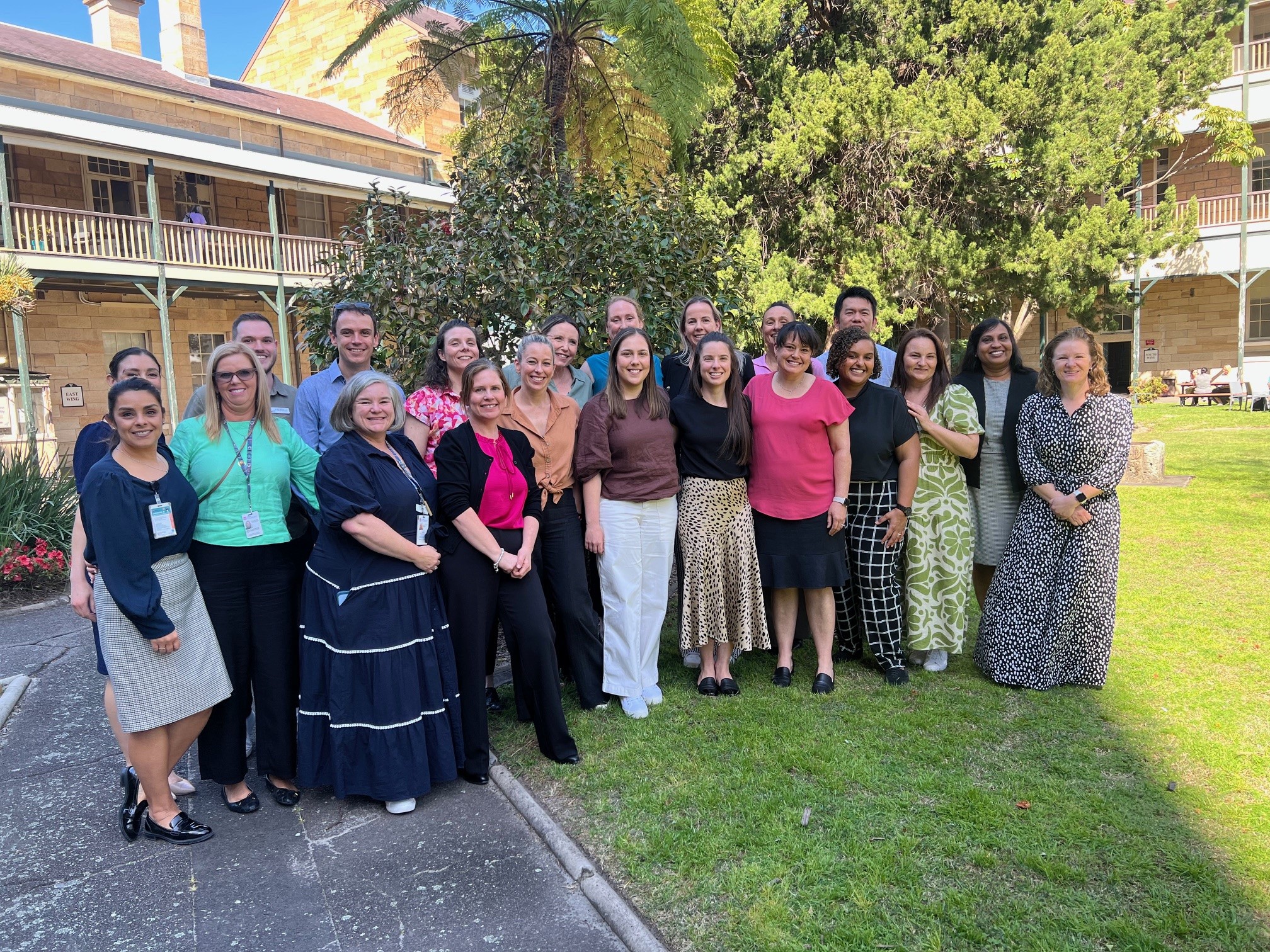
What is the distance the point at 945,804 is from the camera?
11.7 feet

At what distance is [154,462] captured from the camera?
3.54 meters

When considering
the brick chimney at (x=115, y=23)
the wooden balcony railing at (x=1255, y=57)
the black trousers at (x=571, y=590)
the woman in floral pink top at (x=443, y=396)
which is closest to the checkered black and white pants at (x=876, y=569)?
the black trousers at (x=571, y=590)

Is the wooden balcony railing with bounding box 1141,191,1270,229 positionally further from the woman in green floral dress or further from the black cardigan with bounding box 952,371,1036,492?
the woman in green floral dress

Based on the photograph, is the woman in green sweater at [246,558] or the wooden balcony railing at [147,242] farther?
the wooden balcony railing at [147,242]

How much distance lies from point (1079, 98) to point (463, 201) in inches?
670

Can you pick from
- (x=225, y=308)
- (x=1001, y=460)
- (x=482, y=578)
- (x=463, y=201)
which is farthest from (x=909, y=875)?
(x=225, y=308)

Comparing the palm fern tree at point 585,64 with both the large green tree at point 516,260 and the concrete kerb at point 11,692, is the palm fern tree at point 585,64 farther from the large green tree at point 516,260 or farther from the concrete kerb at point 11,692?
the concrete kerb at point 11,692

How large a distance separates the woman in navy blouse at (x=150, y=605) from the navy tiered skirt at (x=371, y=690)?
42 cm

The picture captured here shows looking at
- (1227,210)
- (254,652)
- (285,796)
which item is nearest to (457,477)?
(254,652)

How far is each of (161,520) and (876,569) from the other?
3688 millimetres

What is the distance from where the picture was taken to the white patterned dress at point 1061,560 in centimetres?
462

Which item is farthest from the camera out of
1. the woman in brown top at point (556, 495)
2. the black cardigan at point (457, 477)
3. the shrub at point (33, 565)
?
the shrub at point (33, 565)

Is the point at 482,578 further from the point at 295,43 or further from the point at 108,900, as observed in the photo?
the point at 295,43

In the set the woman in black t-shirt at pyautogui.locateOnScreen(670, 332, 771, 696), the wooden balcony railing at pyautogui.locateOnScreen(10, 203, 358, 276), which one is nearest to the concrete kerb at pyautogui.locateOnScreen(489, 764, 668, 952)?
the woman in black t-shirt at pyautogui.locateOnScreen(670, 332, 771, 696)
